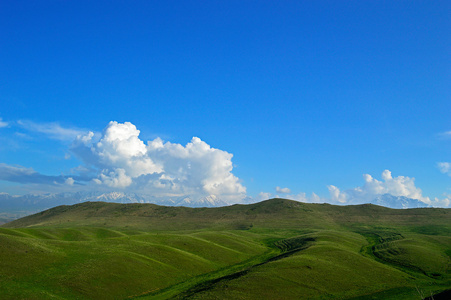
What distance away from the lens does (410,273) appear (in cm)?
7556

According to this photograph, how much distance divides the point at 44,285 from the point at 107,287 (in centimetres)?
1090

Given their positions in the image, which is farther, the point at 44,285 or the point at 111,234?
the point at 111,234

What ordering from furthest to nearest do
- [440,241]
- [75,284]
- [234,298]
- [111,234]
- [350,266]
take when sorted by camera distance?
1. [111,234]
2. [440,241]
3. [350,266]
4. [75,284]
5. [234,298]

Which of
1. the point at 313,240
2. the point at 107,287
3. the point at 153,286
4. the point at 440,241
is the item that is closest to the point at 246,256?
the point at 313,240

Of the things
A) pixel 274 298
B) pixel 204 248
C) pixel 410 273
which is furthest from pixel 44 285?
pixel 410 273

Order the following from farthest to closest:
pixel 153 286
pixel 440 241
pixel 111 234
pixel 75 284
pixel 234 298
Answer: pixel 111 234
pixel 440 241
pixel 153 286
pixel 75 284
pixel 234 298

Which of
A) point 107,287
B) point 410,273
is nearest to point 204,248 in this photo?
point 107,287

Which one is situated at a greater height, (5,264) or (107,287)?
(5,264)

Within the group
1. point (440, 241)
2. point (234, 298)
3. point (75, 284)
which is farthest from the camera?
point (440, 241)

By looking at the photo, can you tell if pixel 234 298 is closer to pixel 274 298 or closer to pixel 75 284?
pixel 274 298

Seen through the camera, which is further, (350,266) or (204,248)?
(204,248)

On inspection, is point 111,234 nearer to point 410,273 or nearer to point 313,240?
point 313,240

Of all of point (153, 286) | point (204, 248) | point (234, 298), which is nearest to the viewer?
point (234, 298)

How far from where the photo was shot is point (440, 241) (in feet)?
384
